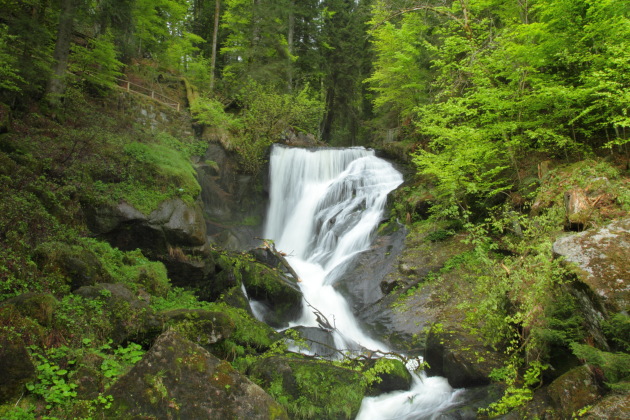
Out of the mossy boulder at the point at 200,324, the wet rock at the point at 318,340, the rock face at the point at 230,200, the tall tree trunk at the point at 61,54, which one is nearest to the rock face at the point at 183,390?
the mossy boulder at the point at 200,324

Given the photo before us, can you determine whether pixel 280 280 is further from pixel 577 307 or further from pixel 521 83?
pixel 521 83

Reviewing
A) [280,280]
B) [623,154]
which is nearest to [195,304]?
[280,280]

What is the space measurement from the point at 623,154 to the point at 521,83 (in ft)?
8.31

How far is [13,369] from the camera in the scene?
10.5 ft

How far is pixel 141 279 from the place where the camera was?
23.7 ft

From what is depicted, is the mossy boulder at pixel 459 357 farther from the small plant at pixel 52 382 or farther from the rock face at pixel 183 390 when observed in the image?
the small plant at pixel 52 382

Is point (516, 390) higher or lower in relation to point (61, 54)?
lower

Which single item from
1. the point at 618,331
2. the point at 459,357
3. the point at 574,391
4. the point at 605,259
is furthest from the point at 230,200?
the point at 618,331

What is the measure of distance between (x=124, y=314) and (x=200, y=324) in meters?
1.15

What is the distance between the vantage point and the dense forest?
169 inches

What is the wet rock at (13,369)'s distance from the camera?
314cm

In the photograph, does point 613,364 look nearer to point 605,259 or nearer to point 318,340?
point 605,259

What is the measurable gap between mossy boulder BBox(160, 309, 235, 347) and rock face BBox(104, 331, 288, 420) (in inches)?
76.8

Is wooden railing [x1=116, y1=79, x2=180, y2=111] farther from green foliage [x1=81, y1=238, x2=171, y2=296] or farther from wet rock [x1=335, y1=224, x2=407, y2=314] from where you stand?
wet rock [x1=335, y1=224, x2=407, y2=314]
